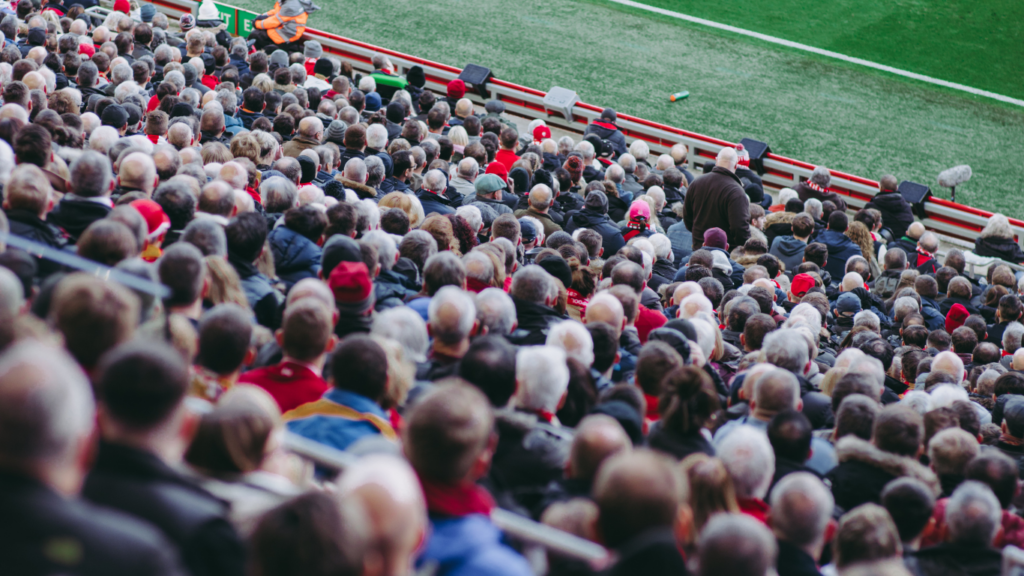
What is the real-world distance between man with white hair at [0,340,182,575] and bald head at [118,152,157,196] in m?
3.81

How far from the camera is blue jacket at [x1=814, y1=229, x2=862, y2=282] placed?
1093cm

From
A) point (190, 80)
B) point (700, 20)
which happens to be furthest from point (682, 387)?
point (700, 20)

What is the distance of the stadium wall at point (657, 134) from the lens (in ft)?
44.2

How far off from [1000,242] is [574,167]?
18.5 feet

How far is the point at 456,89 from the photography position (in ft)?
48.1

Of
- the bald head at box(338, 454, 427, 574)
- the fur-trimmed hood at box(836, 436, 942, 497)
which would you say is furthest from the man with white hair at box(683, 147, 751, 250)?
the bald head at box(338, 454, 427, 574)

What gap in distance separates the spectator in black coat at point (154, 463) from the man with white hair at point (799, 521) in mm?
1970

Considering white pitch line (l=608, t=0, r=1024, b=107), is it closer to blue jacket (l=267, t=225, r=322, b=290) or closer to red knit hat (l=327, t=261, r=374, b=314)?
blue jacket (l=267, t=225, r=322, b=290)

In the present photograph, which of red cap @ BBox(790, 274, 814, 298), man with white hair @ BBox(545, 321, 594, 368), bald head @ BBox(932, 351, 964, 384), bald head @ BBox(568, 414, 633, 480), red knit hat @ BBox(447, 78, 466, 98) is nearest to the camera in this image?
bald head @ BBox(568, 414, 633, 480)

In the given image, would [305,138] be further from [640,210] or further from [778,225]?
[778,225]

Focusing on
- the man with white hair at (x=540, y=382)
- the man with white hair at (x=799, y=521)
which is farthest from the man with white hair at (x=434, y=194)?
the man with white hair at (x=799, y=521)

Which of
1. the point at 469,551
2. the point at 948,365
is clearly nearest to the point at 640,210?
the point at 948,365

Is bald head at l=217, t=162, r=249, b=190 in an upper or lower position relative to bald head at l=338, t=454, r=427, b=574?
lower

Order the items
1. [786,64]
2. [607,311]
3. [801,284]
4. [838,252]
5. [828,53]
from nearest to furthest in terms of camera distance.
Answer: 1. [607,311]
2. [801,284]
3. [838,252]
4. [786,64]
5. [828,53]
